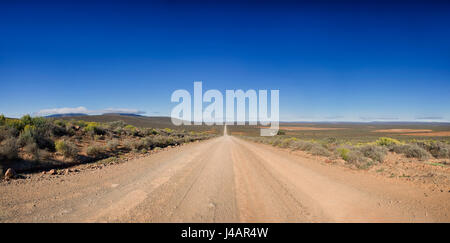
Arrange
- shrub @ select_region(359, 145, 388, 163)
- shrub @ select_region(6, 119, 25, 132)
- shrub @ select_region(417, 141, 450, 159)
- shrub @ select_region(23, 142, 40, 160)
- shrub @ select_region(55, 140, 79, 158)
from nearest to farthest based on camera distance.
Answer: shrub @ select_region(23, 142, 40, 160)
shrub @ select_region(55, 140, 79, 158)
shrub @ select_region(359, 145, 388, 163)
shrub @ select_region(6, 119, 25, 132)
shrub @ select_region(417, 141, 450, 159)

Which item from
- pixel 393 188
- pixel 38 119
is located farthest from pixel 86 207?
pixel 38 119

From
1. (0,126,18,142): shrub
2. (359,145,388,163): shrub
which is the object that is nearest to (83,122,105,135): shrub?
(0,126,18,142): shrub

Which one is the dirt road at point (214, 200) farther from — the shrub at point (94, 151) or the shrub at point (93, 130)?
the shrub at point (93, 130)

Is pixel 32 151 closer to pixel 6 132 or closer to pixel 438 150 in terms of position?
pixel 6 132

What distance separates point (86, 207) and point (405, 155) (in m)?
15.8

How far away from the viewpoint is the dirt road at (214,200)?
12.7ft

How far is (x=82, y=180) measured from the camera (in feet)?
20.4

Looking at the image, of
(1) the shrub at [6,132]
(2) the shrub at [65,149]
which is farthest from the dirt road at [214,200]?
(1) the shrub at [6,132]

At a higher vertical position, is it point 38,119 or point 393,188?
point 38,119

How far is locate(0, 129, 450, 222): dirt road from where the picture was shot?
386 cm

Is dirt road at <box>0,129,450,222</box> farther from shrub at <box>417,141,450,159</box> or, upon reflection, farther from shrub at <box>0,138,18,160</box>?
shrub at <box>417,141,450,159</box>

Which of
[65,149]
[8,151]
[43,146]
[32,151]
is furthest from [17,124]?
[8,151]

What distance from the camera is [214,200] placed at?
4.84 m
